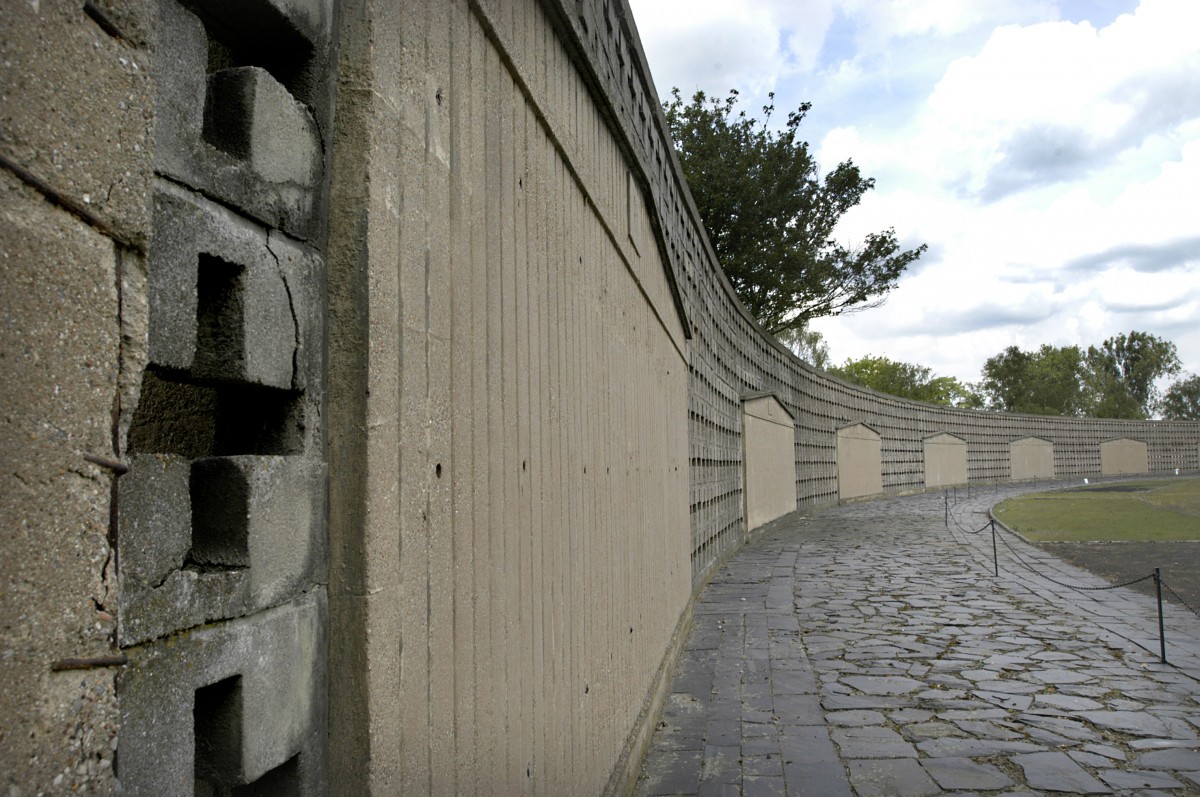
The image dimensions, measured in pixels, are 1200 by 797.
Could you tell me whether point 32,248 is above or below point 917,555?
above

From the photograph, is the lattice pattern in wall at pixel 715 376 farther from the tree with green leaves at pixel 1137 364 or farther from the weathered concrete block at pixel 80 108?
the tree with green leaves at pixel 1137 364

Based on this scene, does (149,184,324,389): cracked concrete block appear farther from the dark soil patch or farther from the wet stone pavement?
the dark soil patch

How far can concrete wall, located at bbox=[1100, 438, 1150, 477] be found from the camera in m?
49.0

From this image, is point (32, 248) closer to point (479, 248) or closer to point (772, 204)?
point (479, 248)

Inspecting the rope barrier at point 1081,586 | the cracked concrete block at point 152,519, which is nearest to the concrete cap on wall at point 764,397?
the rope barrier at point 1081,586

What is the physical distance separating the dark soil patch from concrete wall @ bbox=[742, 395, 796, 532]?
4548 mm

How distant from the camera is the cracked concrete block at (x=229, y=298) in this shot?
115cm

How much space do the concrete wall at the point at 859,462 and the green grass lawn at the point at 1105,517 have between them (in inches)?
162

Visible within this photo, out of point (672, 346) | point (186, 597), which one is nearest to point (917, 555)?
point (672, 346)

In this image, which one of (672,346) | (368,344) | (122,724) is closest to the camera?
(122,724)

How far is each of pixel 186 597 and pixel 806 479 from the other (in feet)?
71.2

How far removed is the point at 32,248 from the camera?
83 centimetres

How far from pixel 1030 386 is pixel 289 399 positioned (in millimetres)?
83514

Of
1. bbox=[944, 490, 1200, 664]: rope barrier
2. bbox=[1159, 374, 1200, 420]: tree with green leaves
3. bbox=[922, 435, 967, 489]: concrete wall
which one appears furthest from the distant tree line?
bbox=[944, 490, 1200, 664]: rope barrier
